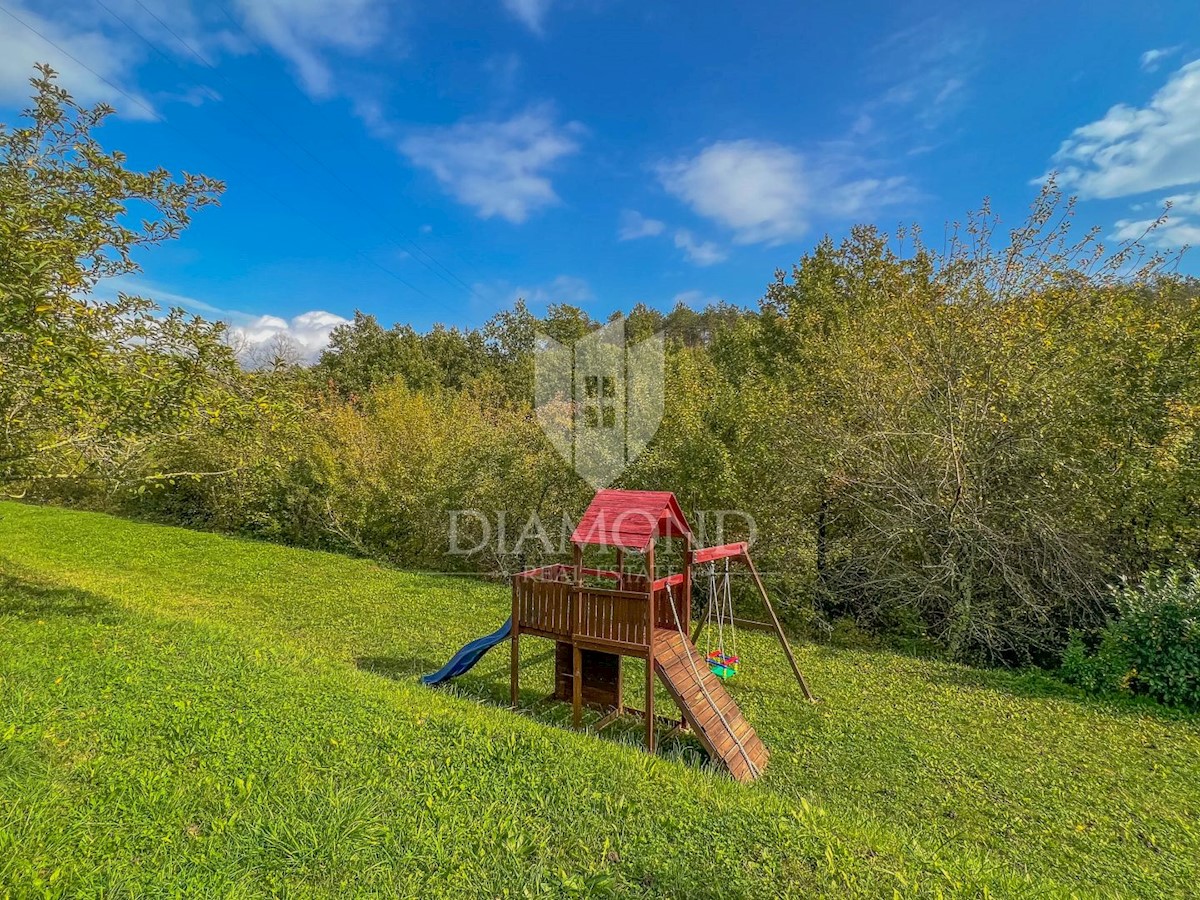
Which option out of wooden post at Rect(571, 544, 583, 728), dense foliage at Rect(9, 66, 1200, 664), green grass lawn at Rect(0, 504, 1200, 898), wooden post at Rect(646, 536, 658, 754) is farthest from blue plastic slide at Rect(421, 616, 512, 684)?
dense foliage at Rect(9, 66, 1200, 664)

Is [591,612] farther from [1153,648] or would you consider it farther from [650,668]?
[1153,648]

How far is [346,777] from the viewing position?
11.5 feet

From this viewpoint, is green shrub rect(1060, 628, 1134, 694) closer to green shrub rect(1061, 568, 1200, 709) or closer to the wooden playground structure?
green shrub rect(1061, 568, 1200, 709)

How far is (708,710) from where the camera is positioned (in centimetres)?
487

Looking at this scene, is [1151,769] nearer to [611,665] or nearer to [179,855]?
[611,665]

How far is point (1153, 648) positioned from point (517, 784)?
6.94m

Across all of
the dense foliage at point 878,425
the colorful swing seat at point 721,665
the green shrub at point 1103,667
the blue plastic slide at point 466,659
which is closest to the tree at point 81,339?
the dense foliage at point 878,425

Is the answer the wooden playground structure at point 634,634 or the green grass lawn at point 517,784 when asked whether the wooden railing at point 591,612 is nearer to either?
the wooden playground structure at point 634,634

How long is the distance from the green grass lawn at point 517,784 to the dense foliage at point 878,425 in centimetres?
168

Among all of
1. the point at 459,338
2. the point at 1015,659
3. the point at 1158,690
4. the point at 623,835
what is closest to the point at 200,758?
the point at 623,835

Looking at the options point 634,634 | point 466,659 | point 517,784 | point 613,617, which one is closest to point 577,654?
point 613,617

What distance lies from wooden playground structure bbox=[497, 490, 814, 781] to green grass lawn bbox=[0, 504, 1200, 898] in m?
0.29

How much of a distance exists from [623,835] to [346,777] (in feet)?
5.80

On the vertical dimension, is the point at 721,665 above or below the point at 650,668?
below
